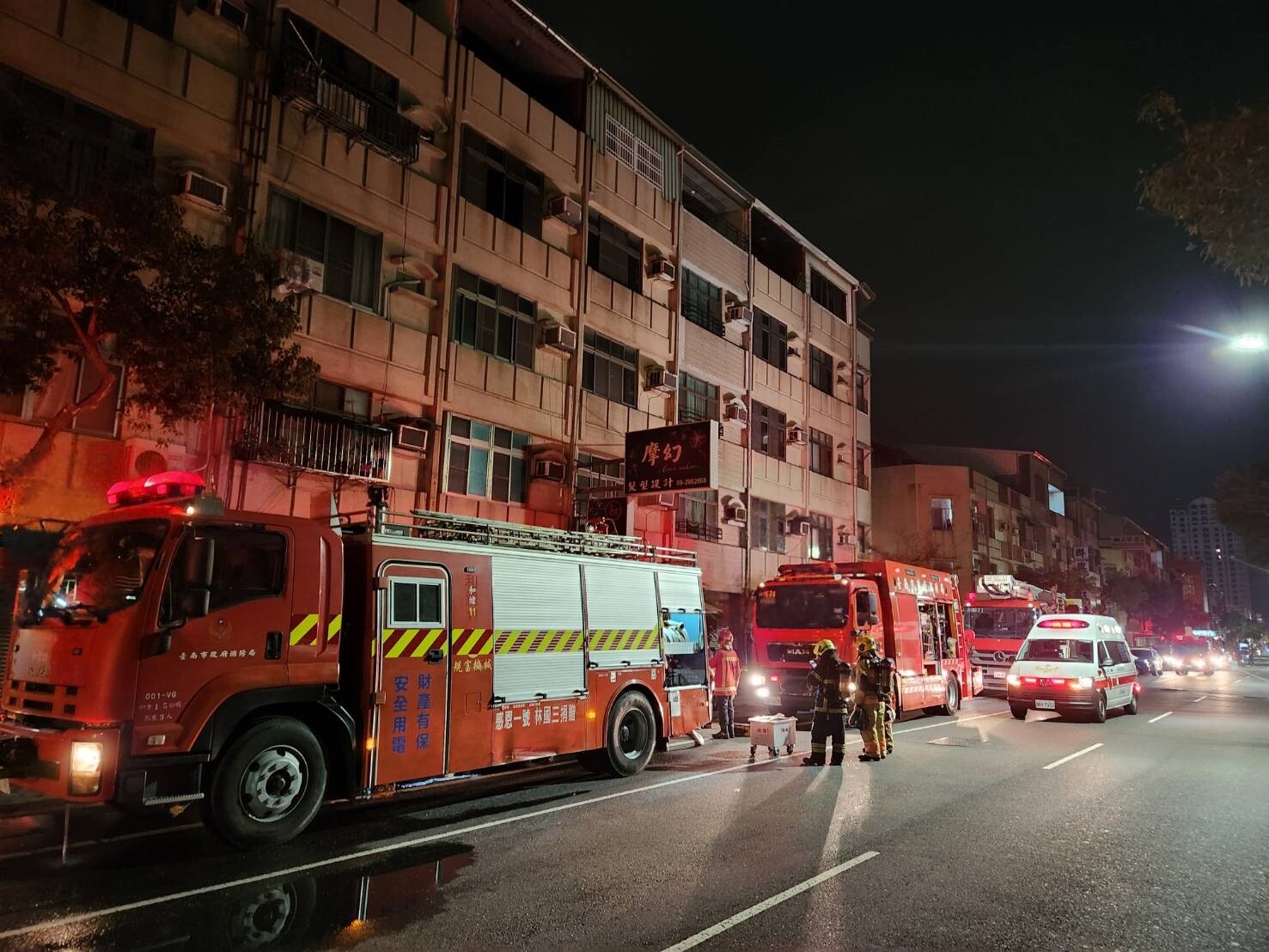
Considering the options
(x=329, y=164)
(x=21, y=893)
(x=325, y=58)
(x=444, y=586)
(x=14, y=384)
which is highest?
(x=325, y=58)

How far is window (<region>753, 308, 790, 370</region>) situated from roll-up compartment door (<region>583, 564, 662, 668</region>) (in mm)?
18475

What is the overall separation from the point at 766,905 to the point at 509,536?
15.9 feet

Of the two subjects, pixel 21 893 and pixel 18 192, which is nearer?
pixel 21 893

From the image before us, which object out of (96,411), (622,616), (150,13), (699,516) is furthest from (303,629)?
(699,516)

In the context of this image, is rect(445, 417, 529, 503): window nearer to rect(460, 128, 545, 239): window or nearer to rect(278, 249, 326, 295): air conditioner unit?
rect(278, 249, 326, 295): air conditioner unit

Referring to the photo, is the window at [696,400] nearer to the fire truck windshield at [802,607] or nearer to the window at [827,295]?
the fire truck windshield at [802,607]

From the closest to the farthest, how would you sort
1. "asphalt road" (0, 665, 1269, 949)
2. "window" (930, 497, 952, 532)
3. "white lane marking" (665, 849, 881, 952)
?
"white lane marking" (665, 849, 881, 952) → "asphalt road" (0, 665, 1269, 949) → "window" (930, 497, 952, 532)

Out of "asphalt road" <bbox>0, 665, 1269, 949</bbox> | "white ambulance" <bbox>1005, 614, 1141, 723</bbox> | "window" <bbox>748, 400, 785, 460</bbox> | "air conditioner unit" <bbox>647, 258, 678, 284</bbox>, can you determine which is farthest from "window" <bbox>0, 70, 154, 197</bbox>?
"window" <bbox>748, 400, 785, 460</bbox>

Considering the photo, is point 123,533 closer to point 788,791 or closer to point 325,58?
point 788,791

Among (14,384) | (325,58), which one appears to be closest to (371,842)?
(14,384)

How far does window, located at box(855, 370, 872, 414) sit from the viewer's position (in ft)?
115

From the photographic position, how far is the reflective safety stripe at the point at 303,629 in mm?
6828

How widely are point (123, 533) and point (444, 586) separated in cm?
274

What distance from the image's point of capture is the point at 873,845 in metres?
6.65
